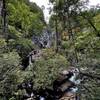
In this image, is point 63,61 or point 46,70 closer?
point 46,70

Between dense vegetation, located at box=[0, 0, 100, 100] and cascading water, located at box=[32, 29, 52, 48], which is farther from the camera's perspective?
cascading water, located at box=[32, 29, 52, 48]

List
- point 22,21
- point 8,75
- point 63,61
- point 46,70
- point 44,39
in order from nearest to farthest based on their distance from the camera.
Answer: point 8,75 → point 46,70 → point 63,61 → point 22,21 → point 44,39

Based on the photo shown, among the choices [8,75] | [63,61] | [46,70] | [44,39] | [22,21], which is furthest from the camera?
[44,39]

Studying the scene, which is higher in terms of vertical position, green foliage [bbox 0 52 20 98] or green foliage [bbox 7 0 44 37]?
green foliage [bbox 7 0 44 37]

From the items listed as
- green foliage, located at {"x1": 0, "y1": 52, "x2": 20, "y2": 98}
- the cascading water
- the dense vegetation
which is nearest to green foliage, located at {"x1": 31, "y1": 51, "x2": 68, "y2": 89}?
the dense vegetation

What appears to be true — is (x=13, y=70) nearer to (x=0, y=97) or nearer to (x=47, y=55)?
(x=0, y=97)

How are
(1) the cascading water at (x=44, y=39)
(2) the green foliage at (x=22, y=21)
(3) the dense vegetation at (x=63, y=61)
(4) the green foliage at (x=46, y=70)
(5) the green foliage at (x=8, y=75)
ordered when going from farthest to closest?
(1) the cascading water at (x=44, y=39)
(2) the green foliage at (x=22, y=21)
(4) the green foliage at (x=46, y=70)
(5) the green foliage at (x=8, y=75)
(3) the dense vegetation at (x=63, y=61)

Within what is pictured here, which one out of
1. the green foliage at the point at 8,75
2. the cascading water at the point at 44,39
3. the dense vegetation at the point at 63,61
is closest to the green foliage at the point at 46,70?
the dense vegetation at the point at 63,61

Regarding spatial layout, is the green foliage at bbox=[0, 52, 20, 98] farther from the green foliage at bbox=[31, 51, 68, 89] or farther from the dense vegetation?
the green foliage at bbox=[31, 51, 68, 89]

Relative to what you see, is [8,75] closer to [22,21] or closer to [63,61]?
[63,61]

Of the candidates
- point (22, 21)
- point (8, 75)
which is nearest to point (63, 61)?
point (8, 75)

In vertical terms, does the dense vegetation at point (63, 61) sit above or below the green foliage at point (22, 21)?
below

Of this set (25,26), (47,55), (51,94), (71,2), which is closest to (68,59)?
(47,55)

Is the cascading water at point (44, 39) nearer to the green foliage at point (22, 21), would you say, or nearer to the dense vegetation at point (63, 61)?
the green foliage at point (22, 21)
